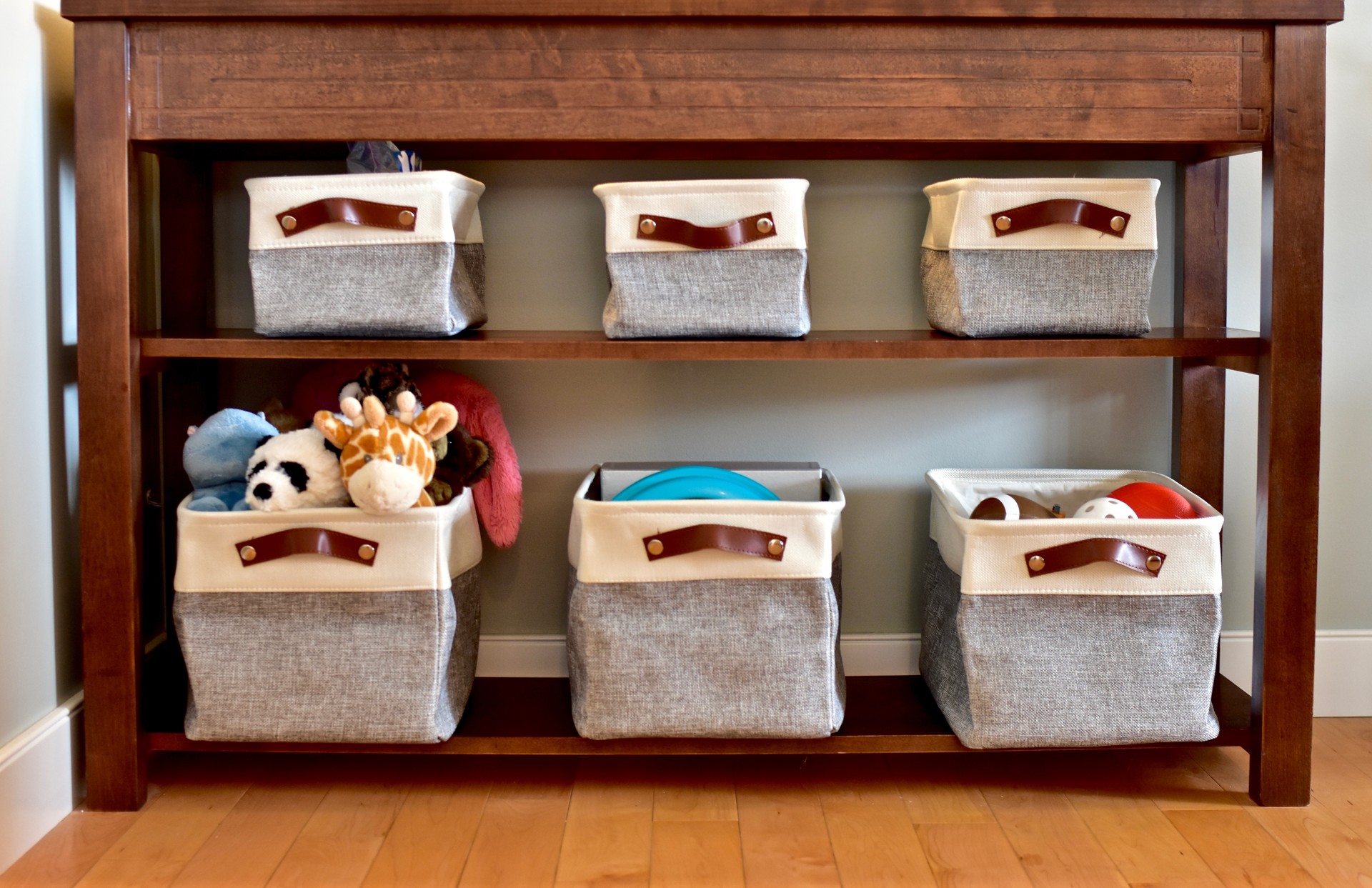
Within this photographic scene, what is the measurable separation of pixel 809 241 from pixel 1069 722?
81cm

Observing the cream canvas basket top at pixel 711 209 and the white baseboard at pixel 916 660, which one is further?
the white baseboard at pixel 916 660

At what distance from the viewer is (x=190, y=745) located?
1501 mm

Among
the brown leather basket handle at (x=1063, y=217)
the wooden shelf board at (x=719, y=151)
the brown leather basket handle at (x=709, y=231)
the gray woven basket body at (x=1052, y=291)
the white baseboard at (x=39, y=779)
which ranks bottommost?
the white baseboard at (x=39, y=779)

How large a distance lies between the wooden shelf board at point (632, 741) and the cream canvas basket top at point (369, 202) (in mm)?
655

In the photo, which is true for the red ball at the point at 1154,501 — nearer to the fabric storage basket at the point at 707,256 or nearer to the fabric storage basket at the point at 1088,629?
the fabric storage basket at the point at 1088,629

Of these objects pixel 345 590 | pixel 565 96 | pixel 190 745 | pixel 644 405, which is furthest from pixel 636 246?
pixel 190 745

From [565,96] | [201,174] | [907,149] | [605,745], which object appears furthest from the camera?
[201,174]

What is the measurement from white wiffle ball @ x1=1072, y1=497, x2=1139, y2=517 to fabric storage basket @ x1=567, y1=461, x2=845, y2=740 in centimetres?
36

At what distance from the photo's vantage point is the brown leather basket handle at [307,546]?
1413mm

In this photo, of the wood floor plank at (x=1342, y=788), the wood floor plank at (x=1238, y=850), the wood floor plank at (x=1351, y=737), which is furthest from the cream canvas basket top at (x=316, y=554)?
the wood floor plank at (x=1351, y=737)

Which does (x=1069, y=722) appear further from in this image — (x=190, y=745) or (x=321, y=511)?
(x=190, y=745)

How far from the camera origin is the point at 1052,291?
4.85 ft

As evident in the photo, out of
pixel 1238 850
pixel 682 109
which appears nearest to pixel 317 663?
pixel 682 109

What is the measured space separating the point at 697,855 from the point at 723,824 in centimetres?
9
